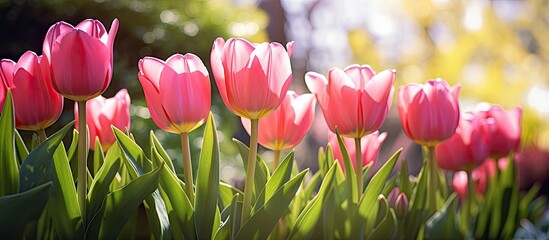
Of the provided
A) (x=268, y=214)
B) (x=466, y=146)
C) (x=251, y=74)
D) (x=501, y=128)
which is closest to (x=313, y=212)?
(x=268, y=214)

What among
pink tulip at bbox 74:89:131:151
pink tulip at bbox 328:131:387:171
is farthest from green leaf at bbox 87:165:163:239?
pink tulip at bbox 328:131:387:171

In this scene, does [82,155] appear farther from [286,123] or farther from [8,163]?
[286,123]

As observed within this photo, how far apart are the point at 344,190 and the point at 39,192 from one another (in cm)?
44

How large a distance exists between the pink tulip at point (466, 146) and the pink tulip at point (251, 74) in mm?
561

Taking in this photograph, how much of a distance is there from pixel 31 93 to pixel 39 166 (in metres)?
0.10

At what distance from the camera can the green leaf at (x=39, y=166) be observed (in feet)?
2.36

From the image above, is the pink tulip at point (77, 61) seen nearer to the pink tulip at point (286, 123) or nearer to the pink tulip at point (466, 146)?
the pink tulip at point (286, 123)

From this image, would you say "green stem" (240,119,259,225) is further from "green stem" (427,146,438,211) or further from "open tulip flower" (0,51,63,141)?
"green stem" (427,146,438,211)

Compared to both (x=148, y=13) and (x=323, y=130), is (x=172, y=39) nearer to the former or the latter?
(x=148, y=13)

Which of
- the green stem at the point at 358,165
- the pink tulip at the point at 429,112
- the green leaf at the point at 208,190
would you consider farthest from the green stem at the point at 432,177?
the green leaf at the point at 208,190

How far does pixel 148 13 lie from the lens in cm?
275

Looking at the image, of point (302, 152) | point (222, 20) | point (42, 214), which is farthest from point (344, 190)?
point (302, 152)

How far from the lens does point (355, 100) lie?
88 centimetres

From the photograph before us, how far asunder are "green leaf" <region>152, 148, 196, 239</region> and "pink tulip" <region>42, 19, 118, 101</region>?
121 mm
